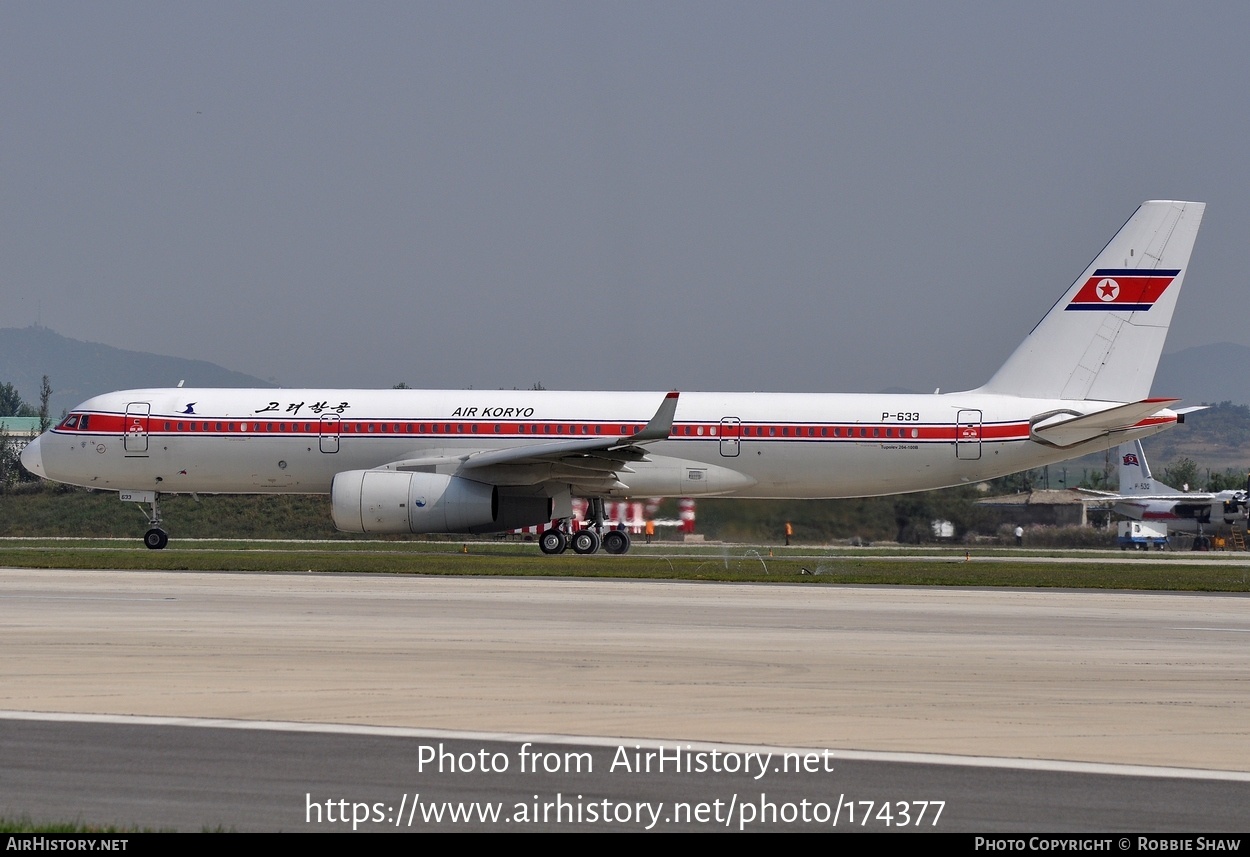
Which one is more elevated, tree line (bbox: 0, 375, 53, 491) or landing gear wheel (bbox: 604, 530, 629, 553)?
tree line (bbox: 0, 375, 53, 491)

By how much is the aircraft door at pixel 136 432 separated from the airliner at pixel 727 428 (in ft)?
0.16

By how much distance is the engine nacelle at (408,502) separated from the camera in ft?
105

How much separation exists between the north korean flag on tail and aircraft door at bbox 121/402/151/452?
939 inches

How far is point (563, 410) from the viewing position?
113ft

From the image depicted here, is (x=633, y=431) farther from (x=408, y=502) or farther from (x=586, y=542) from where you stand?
(x=408, y=502)

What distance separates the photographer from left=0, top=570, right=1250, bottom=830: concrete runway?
407 inches

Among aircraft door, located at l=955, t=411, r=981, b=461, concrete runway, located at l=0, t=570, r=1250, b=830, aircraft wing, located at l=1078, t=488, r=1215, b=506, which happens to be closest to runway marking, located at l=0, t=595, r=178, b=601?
concrete runway, located at l=0, t=570, r=1250, b=830

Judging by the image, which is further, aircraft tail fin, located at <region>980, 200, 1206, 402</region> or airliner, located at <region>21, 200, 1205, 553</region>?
aircraft tail fin, located at <region>980, 200, 1206, 402</region>

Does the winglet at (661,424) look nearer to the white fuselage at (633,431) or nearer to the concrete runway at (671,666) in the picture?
the white fuselage at (633,431)

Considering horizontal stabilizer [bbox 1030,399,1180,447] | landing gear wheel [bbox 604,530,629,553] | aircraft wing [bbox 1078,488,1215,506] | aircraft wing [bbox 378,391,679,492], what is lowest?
landing gear wheel [bbox 604,530,629,553]

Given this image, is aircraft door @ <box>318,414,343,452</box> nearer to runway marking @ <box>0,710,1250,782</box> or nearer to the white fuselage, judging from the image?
the white fuselage

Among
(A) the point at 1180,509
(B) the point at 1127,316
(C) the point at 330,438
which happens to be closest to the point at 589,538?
(C) the point at 330,438

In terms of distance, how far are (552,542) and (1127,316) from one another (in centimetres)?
1534
